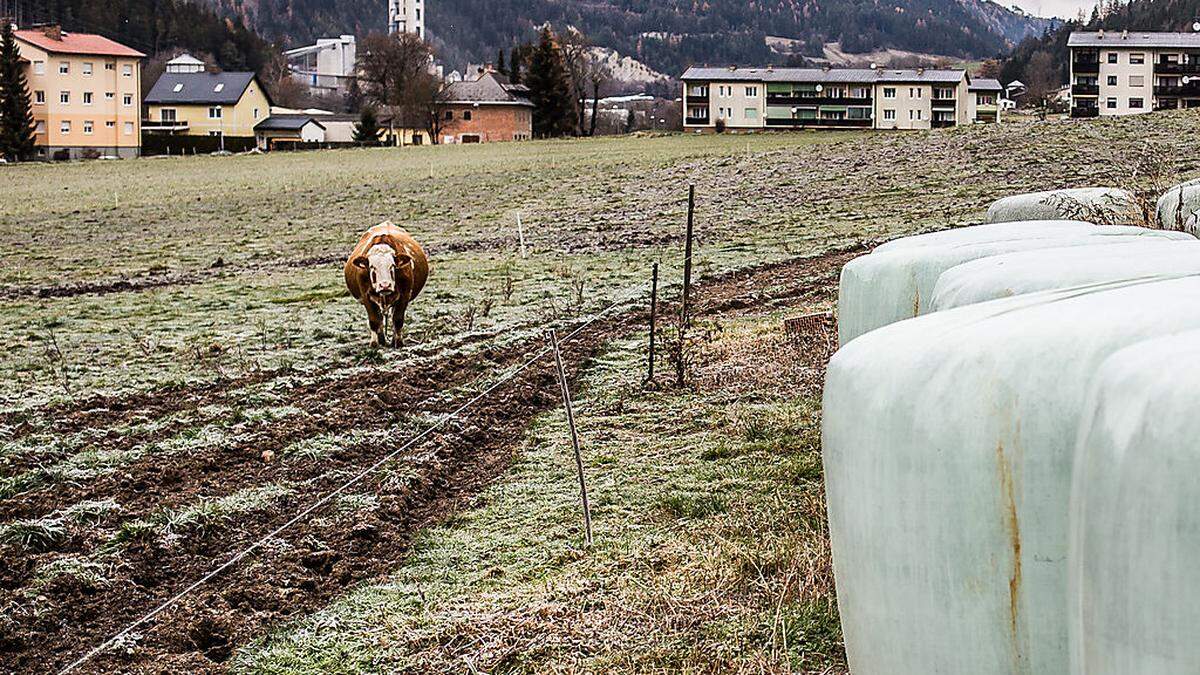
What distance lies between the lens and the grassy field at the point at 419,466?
248 inches

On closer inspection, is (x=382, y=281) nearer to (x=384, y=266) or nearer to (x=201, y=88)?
(x=384, y=266)

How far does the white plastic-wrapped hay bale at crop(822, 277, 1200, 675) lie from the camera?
302 centimetres

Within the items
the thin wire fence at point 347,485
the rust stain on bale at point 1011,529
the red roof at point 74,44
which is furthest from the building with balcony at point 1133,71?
the rust stain on bale at point 1011,529

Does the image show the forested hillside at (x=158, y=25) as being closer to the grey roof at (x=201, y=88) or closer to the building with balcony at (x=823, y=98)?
the grey roof at (x=201, y=88)

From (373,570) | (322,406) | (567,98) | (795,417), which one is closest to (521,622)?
(373,570)

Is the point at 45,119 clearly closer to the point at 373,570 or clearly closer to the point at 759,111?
the point at 759,111

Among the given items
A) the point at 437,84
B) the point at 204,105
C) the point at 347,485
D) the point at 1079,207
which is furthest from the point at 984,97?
the point at 347,485

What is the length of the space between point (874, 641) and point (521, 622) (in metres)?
3.15

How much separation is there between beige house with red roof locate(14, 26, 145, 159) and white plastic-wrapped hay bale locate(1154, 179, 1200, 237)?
97662 mm

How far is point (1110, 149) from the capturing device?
33531 mm

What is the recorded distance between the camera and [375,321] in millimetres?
15148

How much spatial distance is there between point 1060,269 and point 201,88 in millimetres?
121944

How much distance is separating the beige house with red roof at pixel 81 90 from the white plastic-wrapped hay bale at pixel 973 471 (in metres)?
104

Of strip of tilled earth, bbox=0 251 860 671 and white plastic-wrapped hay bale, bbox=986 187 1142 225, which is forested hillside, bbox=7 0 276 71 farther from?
strip of tilled earth, bbox=0 251 860 671
